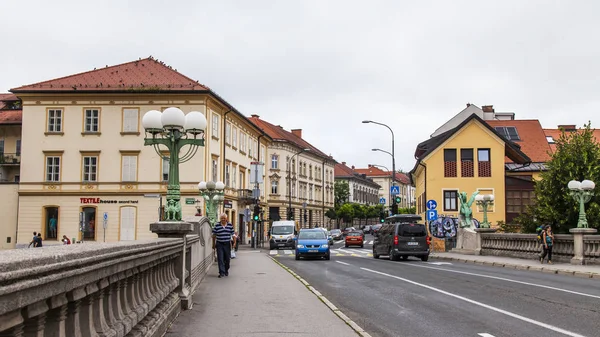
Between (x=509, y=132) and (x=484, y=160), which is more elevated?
(x=509, y=132)

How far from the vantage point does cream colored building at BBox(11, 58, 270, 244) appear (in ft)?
157

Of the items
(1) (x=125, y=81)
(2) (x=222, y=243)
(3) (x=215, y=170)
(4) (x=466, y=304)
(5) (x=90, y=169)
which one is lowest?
(4) (x=466, y=304)

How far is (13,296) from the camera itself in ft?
8.57

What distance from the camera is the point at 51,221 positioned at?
48062 mm

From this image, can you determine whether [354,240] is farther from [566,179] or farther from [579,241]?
[579,241]

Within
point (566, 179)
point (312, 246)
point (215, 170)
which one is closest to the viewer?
point (312, 246)

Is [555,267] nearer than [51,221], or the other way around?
[555,267]

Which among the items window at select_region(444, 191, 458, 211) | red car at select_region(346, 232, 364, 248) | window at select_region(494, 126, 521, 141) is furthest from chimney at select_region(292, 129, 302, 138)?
window at select_region(444, 191, 458, 211)

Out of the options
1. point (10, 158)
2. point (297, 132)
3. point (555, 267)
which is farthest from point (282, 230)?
point (297, 132)

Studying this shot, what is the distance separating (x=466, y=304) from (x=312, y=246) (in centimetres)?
1922

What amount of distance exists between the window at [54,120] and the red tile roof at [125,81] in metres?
1.81

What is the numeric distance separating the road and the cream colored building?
31.2m

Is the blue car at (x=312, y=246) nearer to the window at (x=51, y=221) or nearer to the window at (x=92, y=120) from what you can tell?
the window at (x=92, y=120)

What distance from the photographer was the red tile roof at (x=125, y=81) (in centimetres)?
4847
